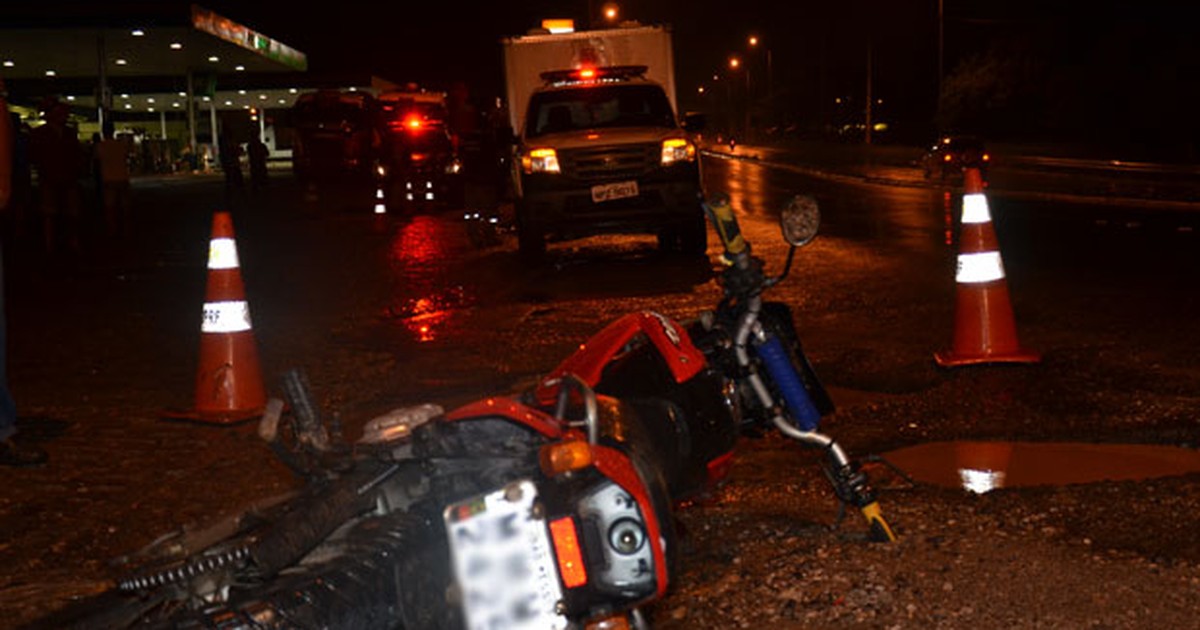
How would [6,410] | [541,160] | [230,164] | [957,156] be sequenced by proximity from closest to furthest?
[6,410] < [541,160] < [957,156] < [230,164]

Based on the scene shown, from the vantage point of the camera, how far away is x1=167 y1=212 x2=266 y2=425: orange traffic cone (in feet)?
23.4

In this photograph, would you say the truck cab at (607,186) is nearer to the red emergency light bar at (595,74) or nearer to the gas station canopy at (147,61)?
the red emergency light bar at (595,74)

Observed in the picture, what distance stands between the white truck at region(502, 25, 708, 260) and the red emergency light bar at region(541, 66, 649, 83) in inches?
0.8

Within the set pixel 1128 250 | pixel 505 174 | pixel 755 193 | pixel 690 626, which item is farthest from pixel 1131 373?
pixel 755 193

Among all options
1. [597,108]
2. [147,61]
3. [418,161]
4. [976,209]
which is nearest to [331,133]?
[418,161]

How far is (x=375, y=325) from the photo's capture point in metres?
10.7

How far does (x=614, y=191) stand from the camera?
14.9 m

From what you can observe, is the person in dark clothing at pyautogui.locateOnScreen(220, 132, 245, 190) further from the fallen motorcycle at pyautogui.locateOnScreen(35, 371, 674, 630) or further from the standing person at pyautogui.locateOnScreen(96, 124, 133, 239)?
the fallen motorcycle at pyautogui.locateOnScreen(35, 371, 674, 630)

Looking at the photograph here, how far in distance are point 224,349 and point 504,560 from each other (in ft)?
14.6

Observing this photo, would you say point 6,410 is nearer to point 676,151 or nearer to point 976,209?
point 976,209

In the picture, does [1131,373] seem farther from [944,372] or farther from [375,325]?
[375,325]

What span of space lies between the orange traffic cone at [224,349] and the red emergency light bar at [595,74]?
9.97m

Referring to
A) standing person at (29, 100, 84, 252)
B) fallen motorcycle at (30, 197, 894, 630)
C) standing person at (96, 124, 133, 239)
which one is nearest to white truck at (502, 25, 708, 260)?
standing person at (29, 100, 84, 252)

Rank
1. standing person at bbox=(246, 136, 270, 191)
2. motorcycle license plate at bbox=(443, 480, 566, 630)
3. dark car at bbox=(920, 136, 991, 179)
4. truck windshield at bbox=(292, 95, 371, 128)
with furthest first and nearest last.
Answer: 1. truck windshield at bbox=(292, 95, 371, 128)
2. standing person at bbox=(246, 136, 270, 191)
3. dark car at bbox=(920, 136, 991, 179)
4. motorcycle license plate at bbox=(443, 480, 566, 630)
